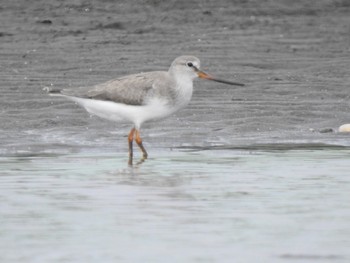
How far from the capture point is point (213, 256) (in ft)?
22.6

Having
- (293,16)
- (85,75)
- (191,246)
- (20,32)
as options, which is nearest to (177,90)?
(85,75)

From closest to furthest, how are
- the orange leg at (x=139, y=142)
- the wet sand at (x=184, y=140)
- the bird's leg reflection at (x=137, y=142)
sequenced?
1. the wet sand at (x=184, y=140)
2. the bird's leg reflection at (x=137, y=142)
3. the orange leg at (x=139, y=142)

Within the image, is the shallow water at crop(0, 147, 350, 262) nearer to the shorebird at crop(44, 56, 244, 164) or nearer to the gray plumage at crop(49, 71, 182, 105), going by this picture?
the shorebird at crop(44, 56, 244, 164)

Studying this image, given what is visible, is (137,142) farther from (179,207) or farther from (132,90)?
(179,207)

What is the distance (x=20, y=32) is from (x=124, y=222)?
11343mm

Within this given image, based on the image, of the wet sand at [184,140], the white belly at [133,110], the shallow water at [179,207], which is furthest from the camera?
the white belly at [133,110]

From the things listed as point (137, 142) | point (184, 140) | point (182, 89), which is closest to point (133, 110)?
point (137, 142)

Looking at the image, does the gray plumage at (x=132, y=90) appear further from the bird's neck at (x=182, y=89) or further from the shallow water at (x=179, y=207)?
the shallow water at (x=179, y=207)

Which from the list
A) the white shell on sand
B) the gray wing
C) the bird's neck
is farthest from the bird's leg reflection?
the white shell on sand

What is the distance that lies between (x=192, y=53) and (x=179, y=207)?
930 cm

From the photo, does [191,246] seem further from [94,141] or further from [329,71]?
[329,71]

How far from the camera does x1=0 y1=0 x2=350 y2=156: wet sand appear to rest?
43.6ft

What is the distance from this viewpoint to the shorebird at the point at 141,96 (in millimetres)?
12305

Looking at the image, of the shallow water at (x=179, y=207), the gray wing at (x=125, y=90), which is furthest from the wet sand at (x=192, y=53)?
the shallow water at (x=179, y=207)
